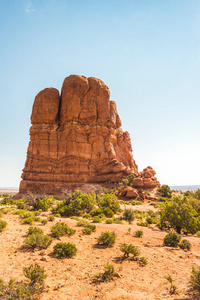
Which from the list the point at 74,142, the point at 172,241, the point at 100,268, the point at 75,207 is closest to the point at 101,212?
the point at 75,207

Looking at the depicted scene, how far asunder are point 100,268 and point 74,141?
113ft

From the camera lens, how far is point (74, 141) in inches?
1549

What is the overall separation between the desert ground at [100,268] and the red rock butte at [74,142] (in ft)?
89.2

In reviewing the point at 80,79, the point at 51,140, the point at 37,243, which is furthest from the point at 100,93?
the point at 37,243

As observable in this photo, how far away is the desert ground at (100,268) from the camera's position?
4.83 m

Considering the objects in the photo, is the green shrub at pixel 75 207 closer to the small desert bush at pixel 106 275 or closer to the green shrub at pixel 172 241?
the green shrub at pixel 172 241

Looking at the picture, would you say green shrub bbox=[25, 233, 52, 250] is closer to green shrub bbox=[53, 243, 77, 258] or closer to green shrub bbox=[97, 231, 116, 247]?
green shrub bbox=[53, 243, 77, 258]

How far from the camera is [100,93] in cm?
4362

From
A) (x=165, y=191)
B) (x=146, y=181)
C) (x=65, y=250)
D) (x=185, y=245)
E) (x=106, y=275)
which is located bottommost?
(x=185, y=245)

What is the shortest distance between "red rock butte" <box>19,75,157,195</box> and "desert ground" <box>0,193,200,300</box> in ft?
89.2

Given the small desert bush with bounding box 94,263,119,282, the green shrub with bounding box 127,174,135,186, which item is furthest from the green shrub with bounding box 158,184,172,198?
the small desert bush with bounding box 94,263,119,282

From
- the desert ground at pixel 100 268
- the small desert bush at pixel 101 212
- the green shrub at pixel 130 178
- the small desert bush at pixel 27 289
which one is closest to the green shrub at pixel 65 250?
the desert ground at pixel 100 268

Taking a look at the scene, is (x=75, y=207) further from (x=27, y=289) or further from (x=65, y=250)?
(x=27, y=289)

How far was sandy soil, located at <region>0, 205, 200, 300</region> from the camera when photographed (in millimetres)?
4832
